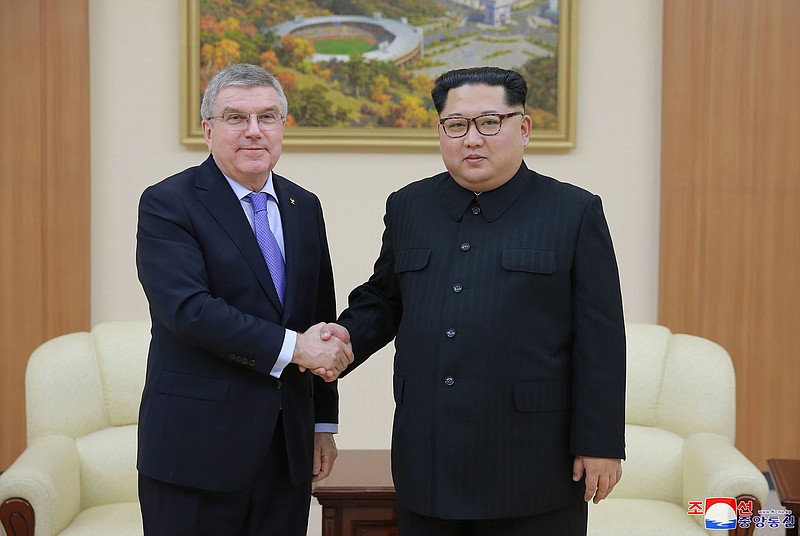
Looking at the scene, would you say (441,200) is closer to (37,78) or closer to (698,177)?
(698,177)

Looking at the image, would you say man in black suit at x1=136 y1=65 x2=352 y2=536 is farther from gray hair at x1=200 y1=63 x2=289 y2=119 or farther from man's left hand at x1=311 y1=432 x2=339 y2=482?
man's left hand at x1=311 y1=432 x2=339 y2=482

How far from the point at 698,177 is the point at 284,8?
7.52 feet

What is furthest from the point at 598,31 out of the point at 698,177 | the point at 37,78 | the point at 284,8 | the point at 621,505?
the point at 37,78

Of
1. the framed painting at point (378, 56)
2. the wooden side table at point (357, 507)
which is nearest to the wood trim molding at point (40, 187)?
the framed painting at point (378, 56)

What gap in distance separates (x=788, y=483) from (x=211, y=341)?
1.94 meters

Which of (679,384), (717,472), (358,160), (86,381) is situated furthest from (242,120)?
(358,160)

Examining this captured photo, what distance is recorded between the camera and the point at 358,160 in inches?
185

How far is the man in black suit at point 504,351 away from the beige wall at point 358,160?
2450mm

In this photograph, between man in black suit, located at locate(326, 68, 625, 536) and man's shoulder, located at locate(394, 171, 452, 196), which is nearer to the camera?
man in black suit, located at locate(326, 68, 625, 536)

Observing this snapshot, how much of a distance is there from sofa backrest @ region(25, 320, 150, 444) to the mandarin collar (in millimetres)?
1856

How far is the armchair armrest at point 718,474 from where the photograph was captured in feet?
10.2

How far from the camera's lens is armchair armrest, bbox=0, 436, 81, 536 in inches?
116

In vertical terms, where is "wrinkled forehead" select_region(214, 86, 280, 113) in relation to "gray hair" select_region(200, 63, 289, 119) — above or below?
below

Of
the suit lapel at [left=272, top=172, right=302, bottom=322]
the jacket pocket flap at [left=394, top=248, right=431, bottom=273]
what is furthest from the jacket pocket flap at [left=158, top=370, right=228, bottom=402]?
the jacket pocket flap at [left=394, top=248, right=431, bottom=273]
